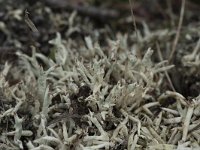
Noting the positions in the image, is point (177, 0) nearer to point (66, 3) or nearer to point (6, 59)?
point (66, 3)

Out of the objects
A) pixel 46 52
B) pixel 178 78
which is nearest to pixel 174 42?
pixel 178 78

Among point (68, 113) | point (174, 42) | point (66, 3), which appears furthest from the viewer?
point (66, 3)

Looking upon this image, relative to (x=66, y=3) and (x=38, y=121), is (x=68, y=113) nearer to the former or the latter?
(x=38, y=121)

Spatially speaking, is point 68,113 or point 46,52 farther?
point 46,52

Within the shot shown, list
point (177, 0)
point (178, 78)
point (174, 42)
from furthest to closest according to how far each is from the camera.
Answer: point (177, 0) < point (174, 42) < point (178, 78)

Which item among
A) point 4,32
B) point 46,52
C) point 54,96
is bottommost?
point 54,96

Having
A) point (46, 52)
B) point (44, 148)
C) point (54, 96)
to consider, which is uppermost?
point (46, 52)

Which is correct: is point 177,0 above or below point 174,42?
above

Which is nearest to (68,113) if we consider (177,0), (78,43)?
(78,43)

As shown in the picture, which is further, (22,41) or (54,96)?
(22,41)
